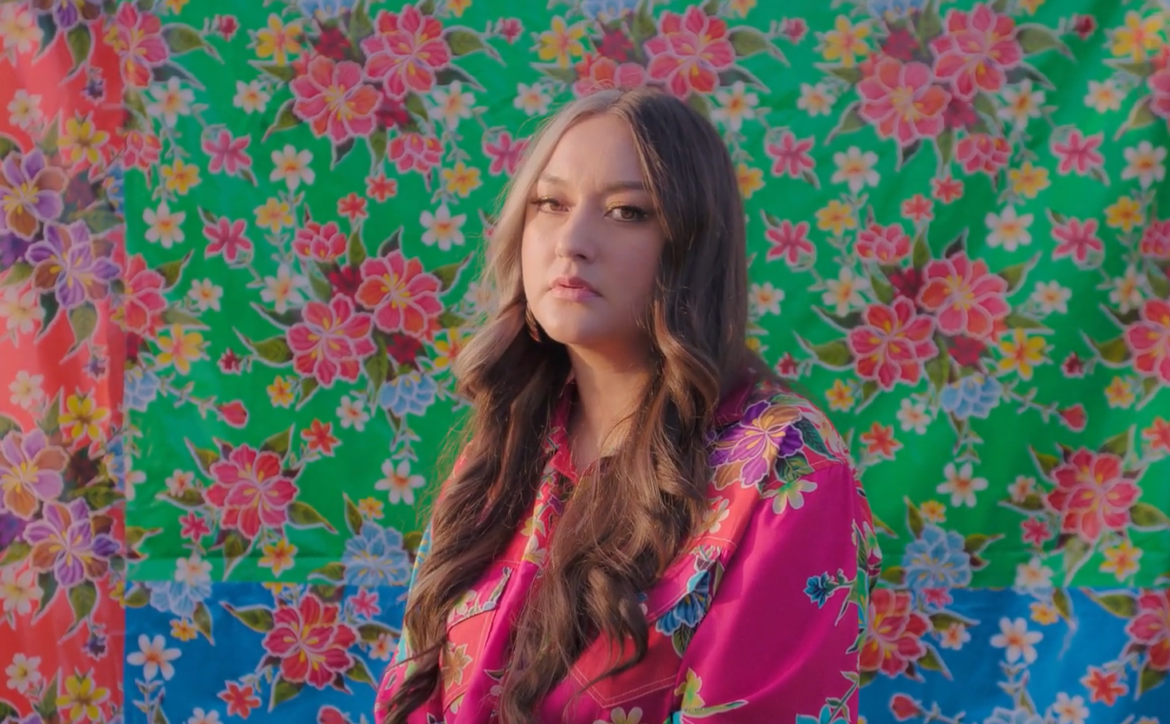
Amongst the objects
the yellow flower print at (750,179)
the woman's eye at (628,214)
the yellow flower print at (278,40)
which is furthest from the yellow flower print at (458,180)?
the woman's eye at (628,214)

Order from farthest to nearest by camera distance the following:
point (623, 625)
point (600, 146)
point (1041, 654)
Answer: point (1041, 654)
point (600, 146)
point (623, 625)

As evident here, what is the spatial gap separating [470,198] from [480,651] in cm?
103

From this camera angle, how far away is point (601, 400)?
4.73 ft

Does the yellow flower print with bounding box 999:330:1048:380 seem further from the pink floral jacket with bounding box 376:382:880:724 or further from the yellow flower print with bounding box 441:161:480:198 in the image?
the yellow flower print with bounding box 441:161:480:198

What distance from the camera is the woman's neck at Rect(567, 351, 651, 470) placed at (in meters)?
1.39

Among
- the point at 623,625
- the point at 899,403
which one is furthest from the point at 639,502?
the point at 899,403

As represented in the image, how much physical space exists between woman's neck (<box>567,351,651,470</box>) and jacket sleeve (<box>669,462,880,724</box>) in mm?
260

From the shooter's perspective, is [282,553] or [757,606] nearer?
[757,606]

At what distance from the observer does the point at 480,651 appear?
1327 mm

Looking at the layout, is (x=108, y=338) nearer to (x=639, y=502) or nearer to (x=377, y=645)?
(x=377, y=645)

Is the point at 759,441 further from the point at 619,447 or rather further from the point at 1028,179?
the point at 1028,179

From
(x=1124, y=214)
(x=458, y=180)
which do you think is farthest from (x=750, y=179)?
(x=1124, y=214)

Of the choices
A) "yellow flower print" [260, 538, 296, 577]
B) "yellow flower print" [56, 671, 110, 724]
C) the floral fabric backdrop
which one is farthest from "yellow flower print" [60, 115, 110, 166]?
"yellow flower print" [56, 671, 110, 724]

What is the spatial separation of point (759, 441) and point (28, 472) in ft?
4.99
